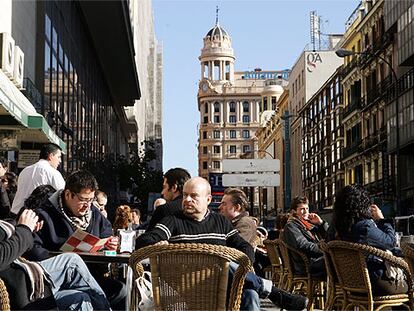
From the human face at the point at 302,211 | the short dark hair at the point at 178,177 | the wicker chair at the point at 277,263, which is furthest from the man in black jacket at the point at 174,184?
the wicker chair at the point at 277,263

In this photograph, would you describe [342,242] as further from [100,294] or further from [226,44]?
[226,44]

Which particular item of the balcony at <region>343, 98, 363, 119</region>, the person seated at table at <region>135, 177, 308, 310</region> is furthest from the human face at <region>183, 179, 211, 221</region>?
the balcony at <region>343, 98, 363, 119</region>

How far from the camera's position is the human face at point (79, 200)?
6.42 m

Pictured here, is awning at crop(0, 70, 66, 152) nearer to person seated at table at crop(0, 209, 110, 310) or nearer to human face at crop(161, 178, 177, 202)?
human face at crop(161, 178, 177, 202)

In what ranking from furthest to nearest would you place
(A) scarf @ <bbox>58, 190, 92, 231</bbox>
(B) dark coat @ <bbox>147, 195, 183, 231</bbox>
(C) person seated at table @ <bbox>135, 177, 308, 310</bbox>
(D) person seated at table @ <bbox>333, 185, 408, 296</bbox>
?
(D) person seated at table @ <bbox>333, 185, 408, 296</bbox>
(B) dark coat @ <bbox>147, 195, 183, 231</bbox>
(A) scarf @ <bbox>58, 190, 92, 231</bbox>
(C) person seated at table @ <bbox>135, 177, 308, 310</bbox>

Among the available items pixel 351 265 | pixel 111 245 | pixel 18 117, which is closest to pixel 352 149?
pixel 18 117

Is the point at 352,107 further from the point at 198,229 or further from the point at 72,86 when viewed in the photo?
the point at 198,229

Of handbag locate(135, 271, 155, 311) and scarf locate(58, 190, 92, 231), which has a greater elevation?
scarf locate(58, 190, 92, 231)

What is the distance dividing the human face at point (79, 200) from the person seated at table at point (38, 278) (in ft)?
3.14

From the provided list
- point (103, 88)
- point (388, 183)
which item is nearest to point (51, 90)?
point (103, 88)

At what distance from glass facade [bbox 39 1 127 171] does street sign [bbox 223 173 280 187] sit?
6586 mm

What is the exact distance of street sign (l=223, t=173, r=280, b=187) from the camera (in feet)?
132

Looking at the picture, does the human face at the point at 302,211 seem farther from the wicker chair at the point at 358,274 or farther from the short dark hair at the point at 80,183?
the short dark hair at the point at 80,183

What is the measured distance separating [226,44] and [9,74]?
182396 millimetres
